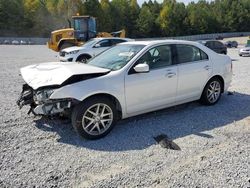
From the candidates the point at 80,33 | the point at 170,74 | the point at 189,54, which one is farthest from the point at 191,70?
the point at 80,33

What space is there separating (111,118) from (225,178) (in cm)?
206

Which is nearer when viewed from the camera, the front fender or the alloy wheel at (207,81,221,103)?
the front fender

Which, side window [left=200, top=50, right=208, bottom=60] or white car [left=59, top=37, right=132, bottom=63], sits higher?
side window [left=200, top=50, right=208, bottom=60]

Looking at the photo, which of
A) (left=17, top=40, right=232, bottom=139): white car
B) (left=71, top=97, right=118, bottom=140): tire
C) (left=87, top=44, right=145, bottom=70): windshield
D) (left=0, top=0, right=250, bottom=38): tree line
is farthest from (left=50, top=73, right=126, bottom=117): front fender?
(left=0, top=0, right=250, bottom=38): tree line

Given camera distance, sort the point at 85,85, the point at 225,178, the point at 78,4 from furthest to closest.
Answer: the point at 78,4
the point at 85,85
the point at 225,178

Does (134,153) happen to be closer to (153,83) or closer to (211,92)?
(153,83)

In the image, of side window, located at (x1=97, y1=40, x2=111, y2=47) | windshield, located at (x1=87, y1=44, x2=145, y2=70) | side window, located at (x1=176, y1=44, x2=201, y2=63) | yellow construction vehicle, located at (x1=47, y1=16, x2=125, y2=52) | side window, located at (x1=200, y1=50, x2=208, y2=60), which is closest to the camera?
windshield, located at (x1=87, y1=44, x2=145, y2=70)

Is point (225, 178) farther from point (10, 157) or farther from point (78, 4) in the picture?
point (78, 4)

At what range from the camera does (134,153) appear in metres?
4.26

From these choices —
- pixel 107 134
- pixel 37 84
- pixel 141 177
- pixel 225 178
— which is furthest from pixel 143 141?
pixel 37 84

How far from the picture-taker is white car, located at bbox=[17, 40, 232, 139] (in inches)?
183

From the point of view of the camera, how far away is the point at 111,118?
16.1 feet

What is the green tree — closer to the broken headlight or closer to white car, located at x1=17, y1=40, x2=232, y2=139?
white car, located at x1=17, y1=40, x2=232, y2=139

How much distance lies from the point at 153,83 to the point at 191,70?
1.09 meters
